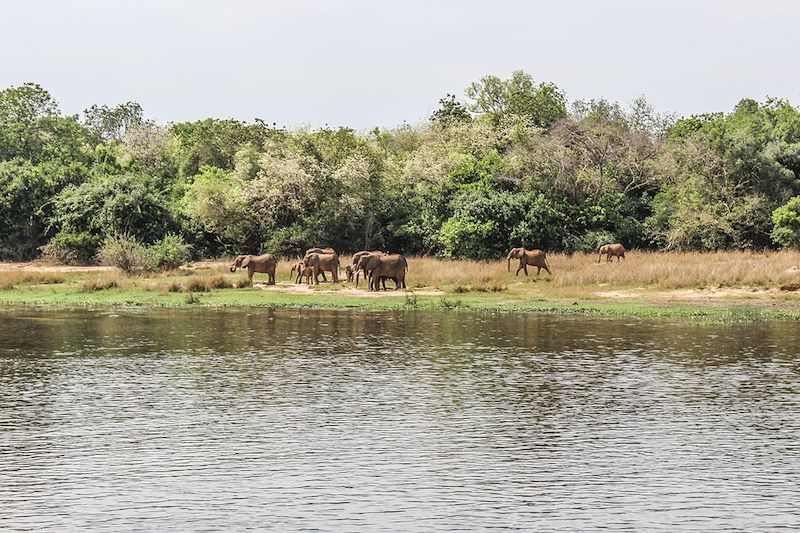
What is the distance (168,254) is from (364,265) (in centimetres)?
1294

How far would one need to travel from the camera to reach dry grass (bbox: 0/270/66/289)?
48312 mm

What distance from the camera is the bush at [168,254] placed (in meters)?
52.1

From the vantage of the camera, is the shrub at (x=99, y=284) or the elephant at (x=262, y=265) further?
the elephant at (x=262, y=265)

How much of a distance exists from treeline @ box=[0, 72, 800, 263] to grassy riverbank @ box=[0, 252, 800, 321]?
691 cm

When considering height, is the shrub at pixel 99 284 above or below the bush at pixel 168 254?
below

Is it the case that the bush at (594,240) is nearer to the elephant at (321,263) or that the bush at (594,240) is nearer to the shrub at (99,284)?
the elephant at (321,263)

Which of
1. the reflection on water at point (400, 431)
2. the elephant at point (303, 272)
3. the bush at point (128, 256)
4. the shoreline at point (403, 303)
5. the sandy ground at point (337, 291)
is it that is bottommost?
the reflection on water at point (400, 431)

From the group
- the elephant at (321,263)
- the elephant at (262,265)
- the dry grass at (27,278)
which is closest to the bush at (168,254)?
the dry grass at (27,278)

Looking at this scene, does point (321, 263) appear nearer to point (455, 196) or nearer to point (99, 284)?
point (99, 284)

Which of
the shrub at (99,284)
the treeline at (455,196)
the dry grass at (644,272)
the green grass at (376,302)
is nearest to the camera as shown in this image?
the green grass at (376,302)

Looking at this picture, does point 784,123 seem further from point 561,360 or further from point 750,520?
point 750,520

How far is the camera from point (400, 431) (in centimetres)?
1888

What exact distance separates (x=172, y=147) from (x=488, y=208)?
3939 cm

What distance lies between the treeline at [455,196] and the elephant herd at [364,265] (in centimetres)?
929
